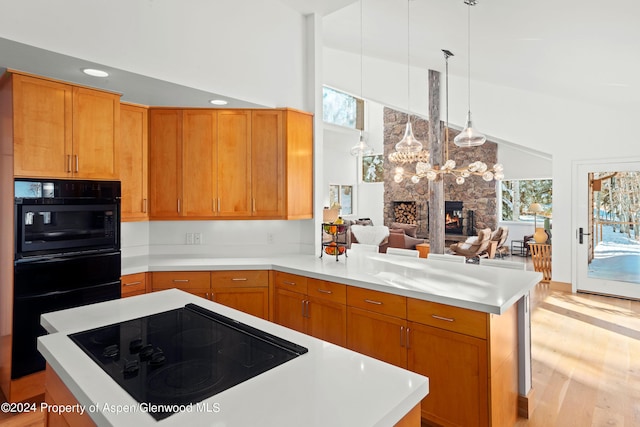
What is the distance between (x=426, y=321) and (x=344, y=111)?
1106 centimetres

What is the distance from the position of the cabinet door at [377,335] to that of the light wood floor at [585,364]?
3.06ft

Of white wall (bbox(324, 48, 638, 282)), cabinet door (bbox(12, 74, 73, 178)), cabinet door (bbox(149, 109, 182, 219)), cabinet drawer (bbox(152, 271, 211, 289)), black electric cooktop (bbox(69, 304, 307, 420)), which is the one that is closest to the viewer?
black electric cooktop (bbox(69, 304, 307, 420))

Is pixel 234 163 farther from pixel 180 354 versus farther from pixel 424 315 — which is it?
pixel 180 354

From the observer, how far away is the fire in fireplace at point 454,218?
35.8ft

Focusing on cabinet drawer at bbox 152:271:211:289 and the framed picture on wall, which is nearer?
cabinet drawer at bbox 152:271:211:289

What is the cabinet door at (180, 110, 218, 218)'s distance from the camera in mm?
3410

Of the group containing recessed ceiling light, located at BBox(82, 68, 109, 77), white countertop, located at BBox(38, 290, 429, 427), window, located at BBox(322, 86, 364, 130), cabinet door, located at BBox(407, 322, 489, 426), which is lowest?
cabinet door, located at BBox(407, 322, 489, 426)

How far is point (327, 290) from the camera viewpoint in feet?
8.80

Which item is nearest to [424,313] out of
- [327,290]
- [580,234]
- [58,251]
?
[327,290]

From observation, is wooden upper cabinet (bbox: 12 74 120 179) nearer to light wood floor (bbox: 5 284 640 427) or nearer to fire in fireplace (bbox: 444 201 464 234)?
light wood floor (bbox: 5 284 640 427)

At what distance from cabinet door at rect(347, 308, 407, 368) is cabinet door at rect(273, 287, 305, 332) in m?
0.51

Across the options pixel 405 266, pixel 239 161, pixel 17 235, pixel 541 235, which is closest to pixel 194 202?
pixel 239 161

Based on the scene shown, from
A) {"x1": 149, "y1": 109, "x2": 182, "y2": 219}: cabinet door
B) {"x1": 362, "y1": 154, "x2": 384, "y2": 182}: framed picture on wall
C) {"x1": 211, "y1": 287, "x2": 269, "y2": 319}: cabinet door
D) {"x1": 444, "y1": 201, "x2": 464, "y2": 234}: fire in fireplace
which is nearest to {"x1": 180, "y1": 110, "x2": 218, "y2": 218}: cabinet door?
{"x1": 149, "y1": 109, "x2": 182, "y2": 219}: cabinet door

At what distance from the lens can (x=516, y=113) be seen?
6.07 metres
